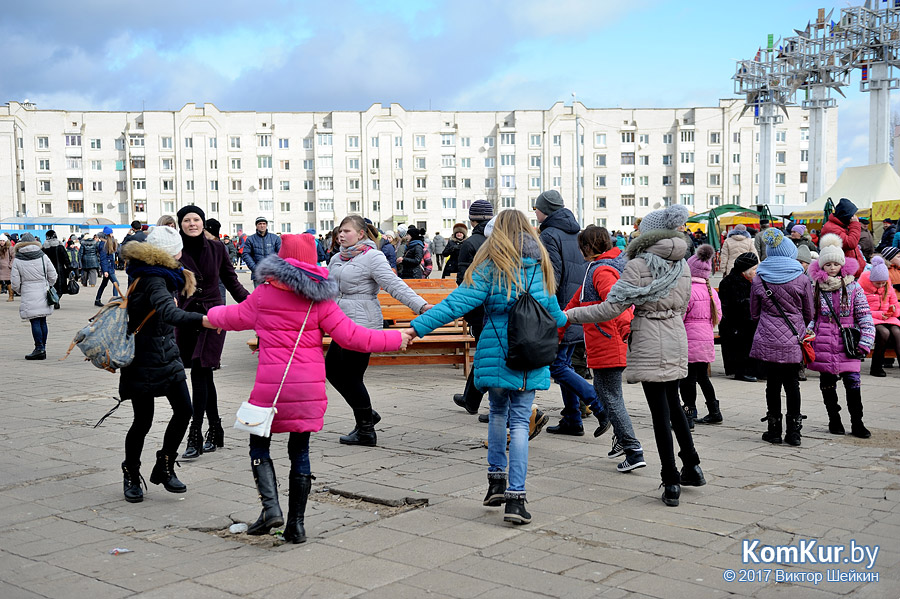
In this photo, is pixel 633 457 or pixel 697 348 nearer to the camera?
pixel 633 457

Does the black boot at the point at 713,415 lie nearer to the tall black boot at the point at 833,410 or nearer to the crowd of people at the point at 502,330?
the crowd of people at the point at 502,330

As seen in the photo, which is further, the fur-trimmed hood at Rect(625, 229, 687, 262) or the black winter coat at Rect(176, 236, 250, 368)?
the black winter coat at Rect(176, 236, 250, 368)

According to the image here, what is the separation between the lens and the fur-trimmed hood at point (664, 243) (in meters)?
5.97

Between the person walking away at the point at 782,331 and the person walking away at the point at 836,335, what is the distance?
0.31 meters

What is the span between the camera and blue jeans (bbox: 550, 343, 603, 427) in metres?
7.57

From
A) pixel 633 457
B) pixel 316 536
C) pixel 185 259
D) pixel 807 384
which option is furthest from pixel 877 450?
pixel 185 259

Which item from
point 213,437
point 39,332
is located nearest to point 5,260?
point 39,332

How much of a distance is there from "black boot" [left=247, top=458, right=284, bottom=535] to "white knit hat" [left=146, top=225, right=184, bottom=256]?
5.79 ft

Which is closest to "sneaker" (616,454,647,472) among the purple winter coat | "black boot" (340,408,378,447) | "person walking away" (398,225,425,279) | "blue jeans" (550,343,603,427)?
"blue jeans" (550,343,603,427)

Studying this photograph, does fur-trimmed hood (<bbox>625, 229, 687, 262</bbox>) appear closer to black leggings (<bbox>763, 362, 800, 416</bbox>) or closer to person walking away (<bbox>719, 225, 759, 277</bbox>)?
black leggings (<bbox>763, 362, 800, 416</bbox>)

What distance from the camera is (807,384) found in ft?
35.5

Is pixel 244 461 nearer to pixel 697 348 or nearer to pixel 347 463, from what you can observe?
pixel 347 463

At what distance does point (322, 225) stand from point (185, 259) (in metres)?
91.3

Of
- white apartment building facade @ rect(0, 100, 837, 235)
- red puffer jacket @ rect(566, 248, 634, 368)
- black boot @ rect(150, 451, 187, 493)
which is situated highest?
white apartment building facade @ rect(0, 100, 837, 235)
